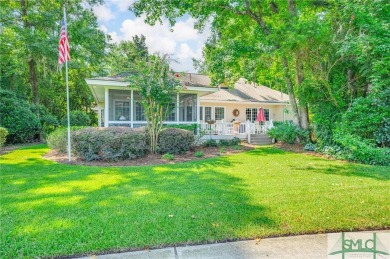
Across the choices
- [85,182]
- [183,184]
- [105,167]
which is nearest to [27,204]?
[85,182]

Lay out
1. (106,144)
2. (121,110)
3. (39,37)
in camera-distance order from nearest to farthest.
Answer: (106,144)
(121,110)
(39,37)

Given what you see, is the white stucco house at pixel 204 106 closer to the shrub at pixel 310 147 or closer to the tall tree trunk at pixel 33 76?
the shrub at pixel 310 147

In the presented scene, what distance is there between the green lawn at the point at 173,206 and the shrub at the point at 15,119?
28.5 feet

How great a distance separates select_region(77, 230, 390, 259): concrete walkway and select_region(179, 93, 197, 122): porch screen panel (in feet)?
39.9

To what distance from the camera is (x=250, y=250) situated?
9.60ft

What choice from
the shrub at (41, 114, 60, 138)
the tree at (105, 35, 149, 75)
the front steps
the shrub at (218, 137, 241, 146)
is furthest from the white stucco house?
the shrub at (41, 114, 60, 138)

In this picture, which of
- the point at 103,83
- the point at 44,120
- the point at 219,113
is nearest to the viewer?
the point at 103,83

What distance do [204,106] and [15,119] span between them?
1237 cm

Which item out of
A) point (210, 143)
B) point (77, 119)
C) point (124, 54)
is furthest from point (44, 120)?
point (124, 54)

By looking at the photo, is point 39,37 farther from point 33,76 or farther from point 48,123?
point 48,123

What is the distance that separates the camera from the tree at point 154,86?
9719 mm

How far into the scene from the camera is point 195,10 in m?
13.1

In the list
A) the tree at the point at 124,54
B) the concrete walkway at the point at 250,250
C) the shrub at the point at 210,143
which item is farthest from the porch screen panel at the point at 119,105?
the concrete walkway at the point at 250,250

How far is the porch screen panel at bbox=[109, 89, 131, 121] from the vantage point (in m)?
13.7
